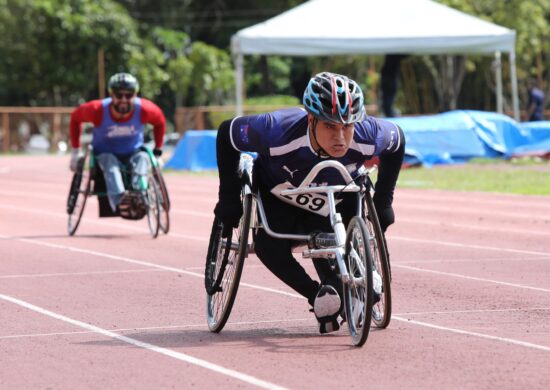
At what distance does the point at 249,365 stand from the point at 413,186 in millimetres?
17040

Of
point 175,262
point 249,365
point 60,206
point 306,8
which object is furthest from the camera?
point 306,8

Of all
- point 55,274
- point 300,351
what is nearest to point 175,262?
point 55,274

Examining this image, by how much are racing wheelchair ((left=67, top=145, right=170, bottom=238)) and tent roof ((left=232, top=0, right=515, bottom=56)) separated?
14047 mm

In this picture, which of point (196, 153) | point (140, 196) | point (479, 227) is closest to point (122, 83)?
point (140, 196)

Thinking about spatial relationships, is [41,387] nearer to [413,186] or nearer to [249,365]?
[249,365]

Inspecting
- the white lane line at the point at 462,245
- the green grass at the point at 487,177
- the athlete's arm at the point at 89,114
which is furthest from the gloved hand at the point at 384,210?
the green grass at the point at 487,177

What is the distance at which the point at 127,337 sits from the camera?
846cm

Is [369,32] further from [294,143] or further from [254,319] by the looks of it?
[294,143]

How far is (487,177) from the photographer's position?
2572 centimetres

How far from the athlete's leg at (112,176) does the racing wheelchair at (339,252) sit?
720cm

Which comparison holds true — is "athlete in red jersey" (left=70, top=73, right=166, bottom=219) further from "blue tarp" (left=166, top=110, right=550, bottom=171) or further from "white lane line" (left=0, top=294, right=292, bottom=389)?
"blue tarp" (left=166, top=110, right=550, bottom=171)

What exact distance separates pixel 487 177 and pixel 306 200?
17831 millimetres

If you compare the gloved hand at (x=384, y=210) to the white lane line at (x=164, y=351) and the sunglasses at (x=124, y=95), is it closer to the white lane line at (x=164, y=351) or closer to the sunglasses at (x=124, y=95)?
the white lane line at (x=164, y=351)

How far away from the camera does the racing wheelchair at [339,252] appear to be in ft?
25.0
